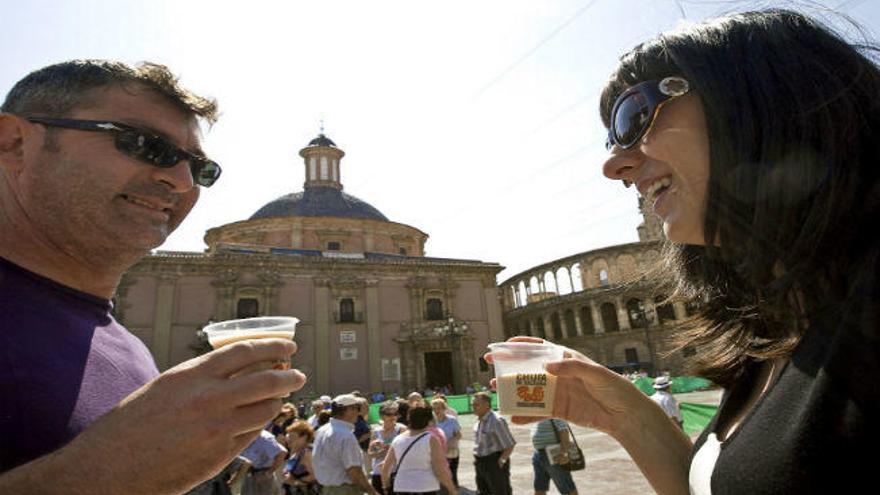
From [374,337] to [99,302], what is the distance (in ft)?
94.9

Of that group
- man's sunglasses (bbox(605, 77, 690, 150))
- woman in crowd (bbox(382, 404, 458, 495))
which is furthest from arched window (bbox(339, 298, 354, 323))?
man's sunglasses (bbox(605, 77, 690, 150))

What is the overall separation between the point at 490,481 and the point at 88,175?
6.84m

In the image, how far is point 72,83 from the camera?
5.40 feet

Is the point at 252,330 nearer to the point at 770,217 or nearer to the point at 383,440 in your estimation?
the point at 770,217

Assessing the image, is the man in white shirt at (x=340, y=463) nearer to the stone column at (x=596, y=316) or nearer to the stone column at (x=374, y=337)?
the stone column at (x=374, y=337)

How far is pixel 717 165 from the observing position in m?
1.32

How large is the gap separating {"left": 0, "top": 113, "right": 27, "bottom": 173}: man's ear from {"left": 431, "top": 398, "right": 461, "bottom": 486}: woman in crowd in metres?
7.17

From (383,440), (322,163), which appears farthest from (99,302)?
(322,163)

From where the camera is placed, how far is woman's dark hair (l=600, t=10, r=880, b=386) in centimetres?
109

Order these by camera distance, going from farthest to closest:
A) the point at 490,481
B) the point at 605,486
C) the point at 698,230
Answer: the point at 605,486, the point at 490,481, the point at 698,230

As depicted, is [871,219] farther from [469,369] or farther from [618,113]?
[469,369]

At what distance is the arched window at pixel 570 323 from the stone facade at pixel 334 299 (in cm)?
1217

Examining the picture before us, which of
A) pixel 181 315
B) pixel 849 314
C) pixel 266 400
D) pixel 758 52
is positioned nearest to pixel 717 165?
pixel 758 52

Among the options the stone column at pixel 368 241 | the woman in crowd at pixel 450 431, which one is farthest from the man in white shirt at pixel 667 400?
the stone column at pixel 368 241
